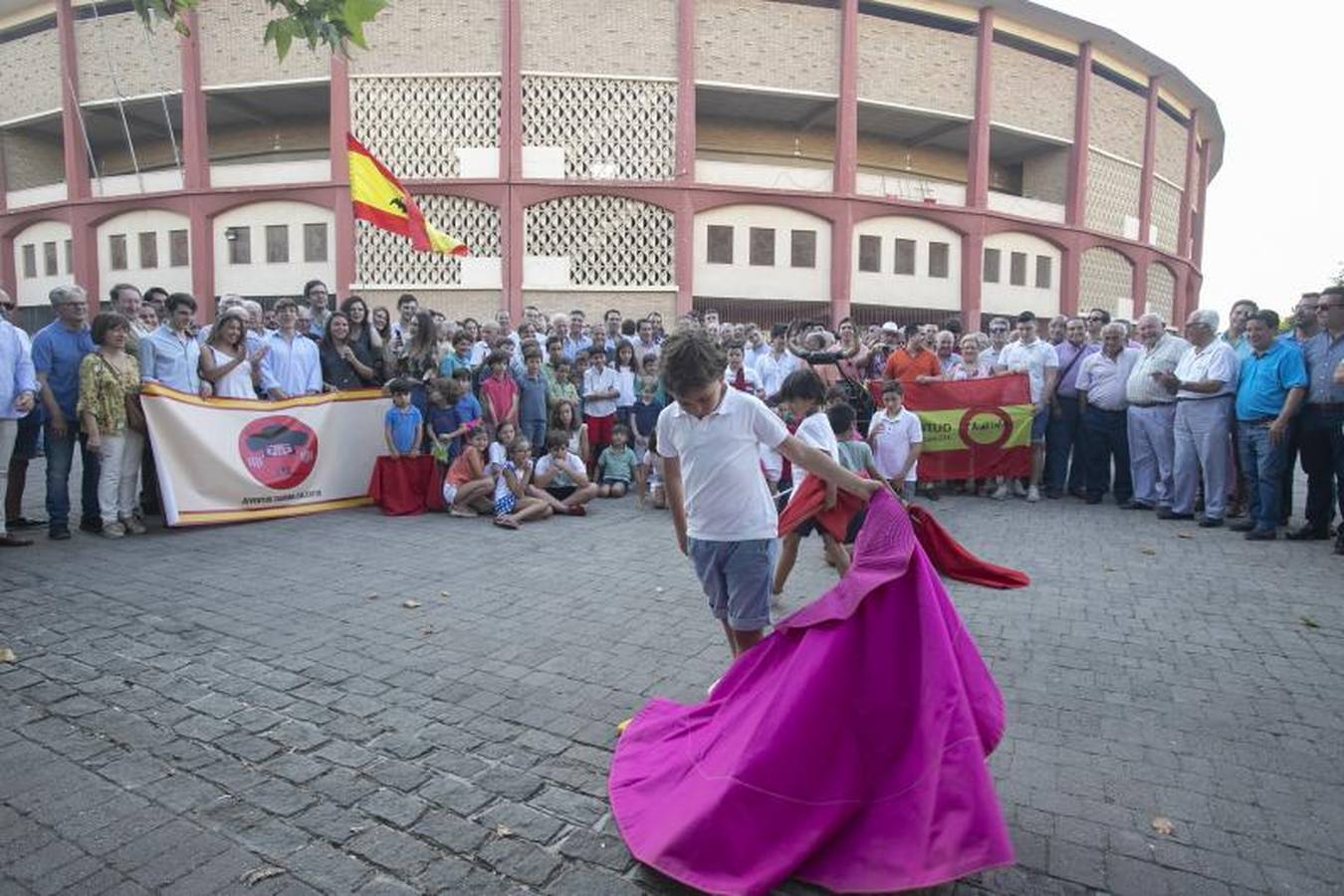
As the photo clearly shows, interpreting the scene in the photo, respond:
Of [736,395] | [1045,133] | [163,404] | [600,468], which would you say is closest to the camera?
[736,395]

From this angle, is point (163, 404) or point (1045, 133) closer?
point (163, 404)

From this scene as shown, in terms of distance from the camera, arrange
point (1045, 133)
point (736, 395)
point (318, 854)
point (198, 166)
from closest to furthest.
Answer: point (318, 854)
point (736, 395)
point (198, 166)
point (1045, 133)

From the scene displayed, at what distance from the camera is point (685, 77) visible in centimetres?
2291

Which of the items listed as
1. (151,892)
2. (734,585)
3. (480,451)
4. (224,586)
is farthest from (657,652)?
(480,451)

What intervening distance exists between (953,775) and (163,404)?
783cm

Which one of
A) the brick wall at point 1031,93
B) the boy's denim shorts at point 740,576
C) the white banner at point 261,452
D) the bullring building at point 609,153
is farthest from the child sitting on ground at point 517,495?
the brick wall at point 1031,93

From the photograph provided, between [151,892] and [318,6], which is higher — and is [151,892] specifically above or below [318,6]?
below

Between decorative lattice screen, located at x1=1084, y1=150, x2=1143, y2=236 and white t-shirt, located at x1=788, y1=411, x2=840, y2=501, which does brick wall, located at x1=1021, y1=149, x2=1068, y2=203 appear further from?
white t-shirt, located at x1=788, y1=411, x2=840, y2=501

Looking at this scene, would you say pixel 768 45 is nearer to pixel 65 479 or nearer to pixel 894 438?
pixel 894 438

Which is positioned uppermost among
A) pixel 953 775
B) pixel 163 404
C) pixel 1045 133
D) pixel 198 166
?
pixel 1045 133

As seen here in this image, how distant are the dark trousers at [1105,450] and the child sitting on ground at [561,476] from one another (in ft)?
19.9

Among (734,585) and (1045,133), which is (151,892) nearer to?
(734,585)

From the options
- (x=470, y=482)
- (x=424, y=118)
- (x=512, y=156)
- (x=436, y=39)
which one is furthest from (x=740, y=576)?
(x=436, y=39)

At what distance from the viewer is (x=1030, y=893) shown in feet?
8.18
